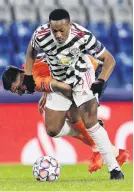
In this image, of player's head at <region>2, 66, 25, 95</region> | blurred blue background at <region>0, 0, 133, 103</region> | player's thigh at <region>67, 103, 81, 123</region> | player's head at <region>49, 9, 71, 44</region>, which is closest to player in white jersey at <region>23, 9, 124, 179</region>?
player's head at <region>49, 9, 71, 44</region>

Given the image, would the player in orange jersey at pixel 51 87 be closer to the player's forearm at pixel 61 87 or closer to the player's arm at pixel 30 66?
the player's forearm at pixel 61 87

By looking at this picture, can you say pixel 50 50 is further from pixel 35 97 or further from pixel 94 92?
pixel 35 97

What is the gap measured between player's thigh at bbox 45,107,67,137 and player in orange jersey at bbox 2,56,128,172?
189mm

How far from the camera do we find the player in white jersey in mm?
6902

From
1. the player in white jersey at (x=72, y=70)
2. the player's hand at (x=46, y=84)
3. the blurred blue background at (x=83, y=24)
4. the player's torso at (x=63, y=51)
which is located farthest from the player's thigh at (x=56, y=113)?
the blurred blue background at (x=83, y=24)

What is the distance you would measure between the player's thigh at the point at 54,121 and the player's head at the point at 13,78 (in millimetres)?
373

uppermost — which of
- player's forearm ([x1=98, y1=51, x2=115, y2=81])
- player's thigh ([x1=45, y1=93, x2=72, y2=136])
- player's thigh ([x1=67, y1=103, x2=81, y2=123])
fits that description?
player's forearm ([x1=98, y1=51, x2=115, y2=81])

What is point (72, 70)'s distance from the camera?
23.9ft

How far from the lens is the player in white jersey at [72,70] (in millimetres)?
6902

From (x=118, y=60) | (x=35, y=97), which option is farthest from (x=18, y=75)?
(x=118, y=60)

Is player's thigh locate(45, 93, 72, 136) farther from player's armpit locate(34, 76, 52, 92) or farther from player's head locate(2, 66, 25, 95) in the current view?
player's head locate(2, 66, 25, 95)

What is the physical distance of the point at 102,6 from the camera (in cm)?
1416

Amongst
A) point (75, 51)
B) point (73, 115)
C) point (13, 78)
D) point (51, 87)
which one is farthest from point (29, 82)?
point (73, 115)

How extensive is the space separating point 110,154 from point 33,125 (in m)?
2.96
